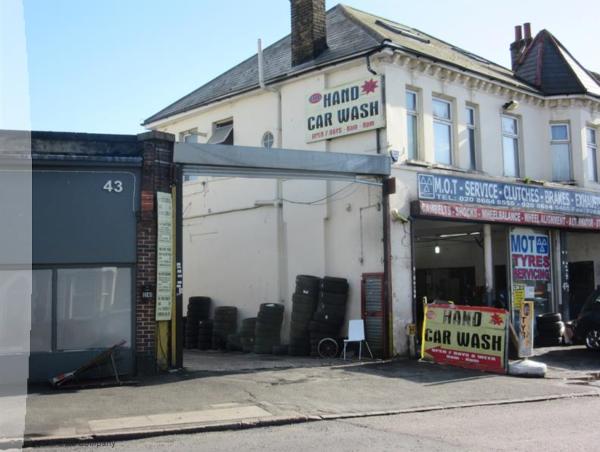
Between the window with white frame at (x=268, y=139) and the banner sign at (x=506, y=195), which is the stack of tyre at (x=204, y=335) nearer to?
the window with white frame at (x=268, y=139)

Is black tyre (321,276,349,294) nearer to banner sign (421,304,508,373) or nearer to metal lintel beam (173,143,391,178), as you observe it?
banner sign (421,304,508,373)

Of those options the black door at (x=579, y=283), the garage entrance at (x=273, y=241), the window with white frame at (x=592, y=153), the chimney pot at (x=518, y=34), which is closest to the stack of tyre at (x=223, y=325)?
the garage entrance at (x=273, y=241)

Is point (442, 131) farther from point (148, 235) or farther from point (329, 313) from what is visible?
point (148, 235)

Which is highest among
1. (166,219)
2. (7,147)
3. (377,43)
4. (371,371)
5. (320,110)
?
(377,43)

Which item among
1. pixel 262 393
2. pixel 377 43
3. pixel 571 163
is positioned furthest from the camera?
pixel 571 163

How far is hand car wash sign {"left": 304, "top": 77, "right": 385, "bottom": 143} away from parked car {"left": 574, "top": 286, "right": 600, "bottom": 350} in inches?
269

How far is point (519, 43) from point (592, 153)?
4.85 meters

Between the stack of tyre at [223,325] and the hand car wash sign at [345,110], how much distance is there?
5.29 meters

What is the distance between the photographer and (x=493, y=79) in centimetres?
1848

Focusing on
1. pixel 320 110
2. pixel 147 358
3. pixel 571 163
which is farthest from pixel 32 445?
pixel 571 163

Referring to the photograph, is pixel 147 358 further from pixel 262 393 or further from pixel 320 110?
pixel 320 110

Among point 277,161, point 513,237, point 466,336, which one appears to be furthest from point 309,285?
point 513,237

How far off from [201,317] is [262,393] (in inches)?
368

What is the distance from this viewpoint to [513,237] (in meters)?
18.5
